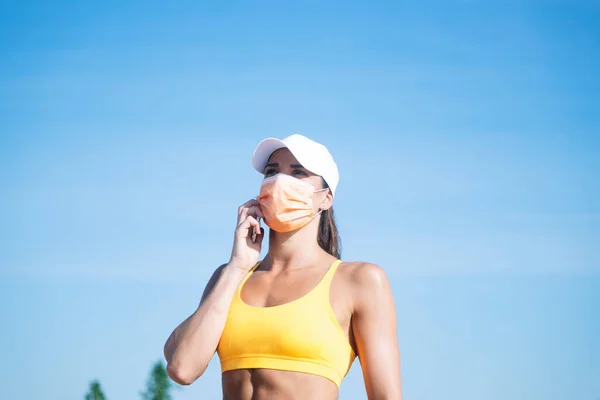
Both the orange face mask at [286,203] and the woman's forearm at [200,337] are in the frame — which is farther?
the orange face mask at [286,203]

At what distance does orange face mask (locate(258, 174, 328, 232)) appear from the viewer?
263 inches

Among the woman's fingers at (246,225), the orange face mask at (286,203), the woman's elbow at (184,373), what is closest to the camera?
the woman's elbow at (184,373)

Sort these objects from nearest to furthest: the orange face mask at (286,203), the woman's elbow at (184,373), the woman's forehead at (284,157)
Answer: the woman's elbow at (184,373), the orange face mask at (286,203), the woman's forehead at (284,157)

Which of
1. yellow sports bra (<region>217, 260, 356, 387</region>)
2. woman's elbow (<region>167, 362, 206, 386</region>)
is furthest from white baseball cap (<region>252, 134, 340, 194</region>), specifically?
woman's elbow (<region>167, 362, 206, 386</region>)

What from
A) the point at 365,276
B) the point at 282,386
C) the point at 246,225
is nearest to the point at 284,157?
the point at 246,225

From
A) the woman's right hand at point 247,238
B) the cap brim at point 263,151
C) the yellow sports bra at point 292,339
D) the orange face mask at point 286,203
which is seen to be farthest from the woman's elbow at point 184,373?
the cap brim at point 263,151

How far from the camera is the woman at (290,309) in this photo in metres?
6.23

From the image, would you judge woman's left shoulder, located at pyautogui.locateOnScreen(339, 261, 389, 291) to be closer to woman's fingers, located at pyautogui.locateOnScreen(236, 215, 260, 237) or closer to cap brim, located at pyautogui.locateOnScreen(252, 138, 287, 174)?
woman's fingers, located at pyautogui.locateOnScreen(236, 215, 260, 237)

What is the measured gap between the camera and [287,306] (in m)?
6.36

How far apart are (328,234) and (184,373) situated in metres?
1.56

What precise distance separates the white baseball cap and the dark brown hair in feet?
0.65

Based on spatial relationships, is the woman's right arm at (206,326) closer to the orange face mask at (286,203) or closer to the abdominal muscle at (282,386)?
the orange face mask at (286,203)

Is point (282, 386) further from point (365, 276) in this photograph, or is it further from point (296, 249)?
point (296, 249)

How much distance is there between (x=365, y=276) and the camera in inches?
255
